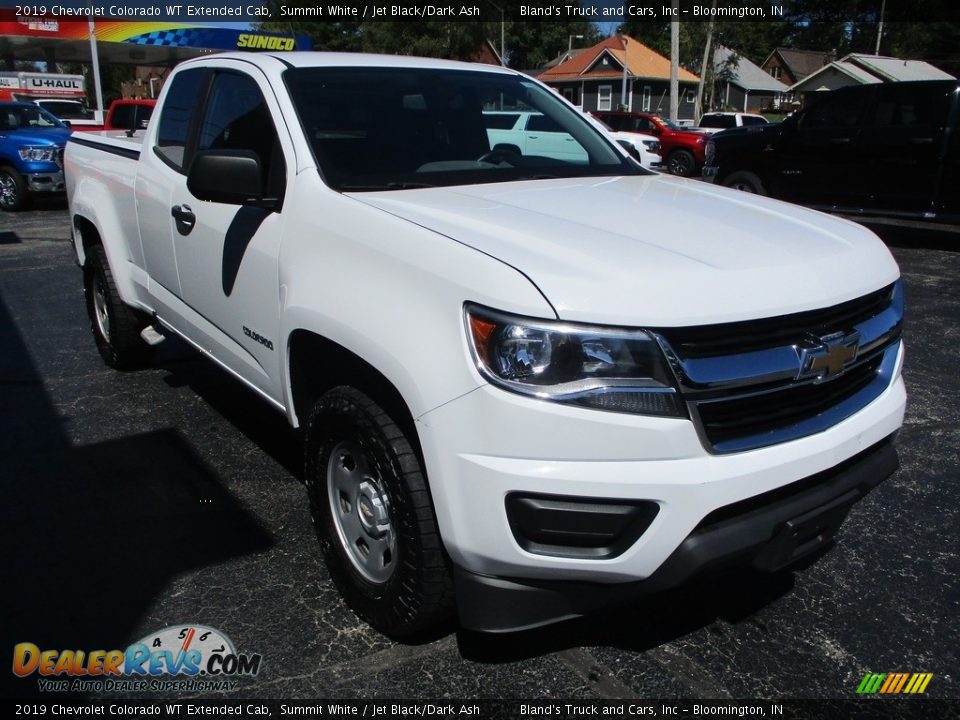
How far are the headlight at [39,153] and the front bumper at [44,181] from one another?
0.72 feet

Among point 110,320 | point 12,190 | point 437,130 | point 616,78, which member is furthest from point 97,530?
point 616,78

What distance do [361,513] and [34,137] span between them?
13.3 metres

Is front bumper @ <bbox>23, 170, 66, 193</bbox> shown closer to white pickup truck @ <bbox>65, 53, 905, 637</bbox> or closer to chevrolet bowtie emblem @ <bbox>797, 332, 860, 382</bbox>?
white pickup truck @ <bbox>65, 53, 905, 637</bbox>

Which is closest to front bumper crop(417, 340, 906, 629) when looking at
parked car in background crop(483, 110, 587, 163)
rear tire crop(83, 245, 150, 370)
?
parked car in background crop(483, 110, 587, 163)

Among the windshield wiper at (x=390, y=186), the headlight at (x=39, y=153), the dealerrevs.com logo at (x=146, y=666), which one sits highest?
the windshield wiper at (x=390, y=186)

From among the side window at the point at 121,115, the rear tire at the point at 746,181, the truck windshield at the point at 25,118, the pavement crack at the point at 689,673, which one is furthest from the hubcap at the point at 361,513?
the side window at the point at 121,115

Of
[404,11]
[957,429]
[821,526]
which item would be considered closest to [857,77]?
[404,11]

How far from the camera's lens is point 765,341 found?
2.12 m

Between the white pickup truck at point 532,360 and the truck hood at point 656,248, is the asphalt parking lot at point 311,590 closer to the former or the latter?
the white pickup truck at point 532,360

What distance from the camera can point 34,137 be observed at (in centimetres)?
1327

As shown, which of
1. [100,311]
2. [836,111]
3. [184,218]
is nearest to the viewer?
[184,218]

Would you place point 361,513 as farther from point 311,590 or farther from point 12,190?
point 12,190

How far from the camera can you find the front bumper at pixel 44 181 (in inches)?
524

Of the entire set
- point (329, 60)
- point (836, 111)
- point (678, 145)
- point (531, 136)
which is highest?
point (329, 60)
